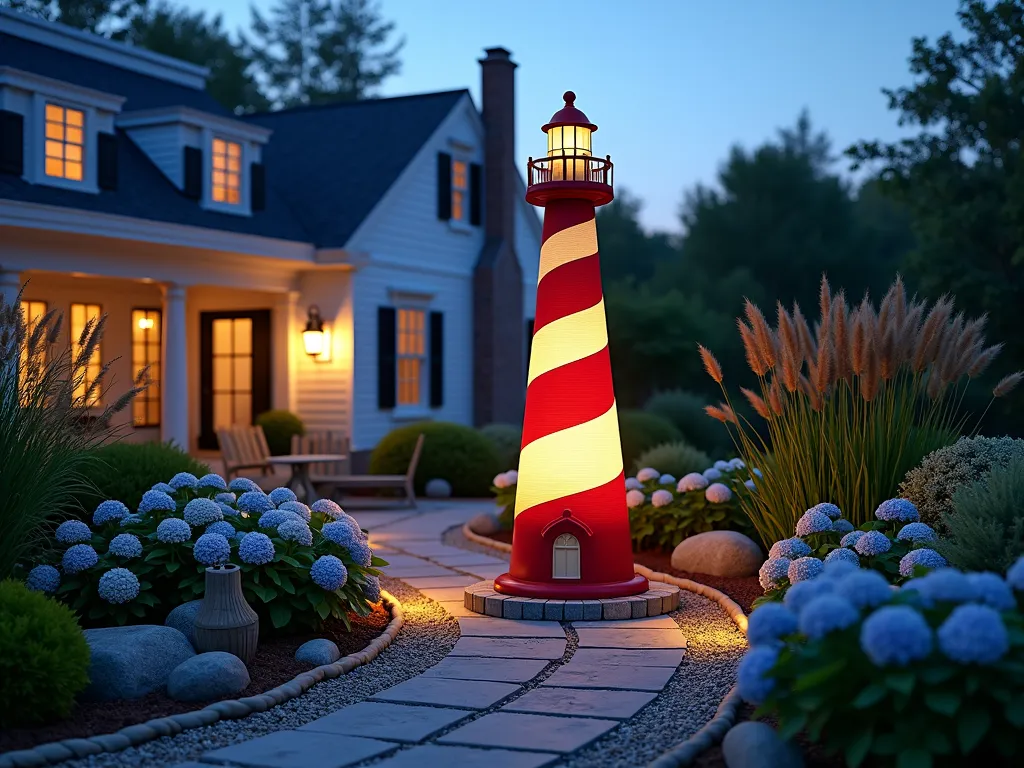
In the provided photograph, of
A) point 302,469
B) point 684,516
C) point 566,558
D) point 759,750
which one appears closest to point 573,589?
point 566,558

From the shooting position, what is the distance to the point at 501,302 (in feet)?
61.8

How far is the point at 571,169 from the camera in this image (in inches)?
271

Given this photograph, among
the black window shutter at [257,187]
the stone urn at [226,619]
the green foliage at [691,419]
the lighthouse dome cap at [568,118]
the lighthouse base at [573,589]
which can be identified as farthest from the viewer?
the green foliage at [691,419]

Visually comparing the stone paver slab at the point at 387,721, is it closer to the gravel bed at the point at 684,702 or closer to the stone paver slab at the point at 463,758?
the stone paver slab at the point at 463,758

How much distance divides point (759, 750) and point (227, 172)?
44.2 ft

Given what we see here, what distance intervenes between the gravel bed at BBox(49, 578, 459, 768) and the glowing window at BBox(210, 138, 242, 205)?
32.4 ft

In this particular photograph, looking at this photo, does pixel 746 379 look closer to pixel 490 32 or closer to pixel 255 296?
pixel 490 32

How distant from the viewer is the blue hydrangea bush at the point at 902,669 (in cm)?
311

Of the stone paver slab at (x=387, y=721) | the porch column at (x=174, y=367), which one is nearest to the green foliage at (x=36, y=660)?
the stone paver slab at (x=387, y=721)

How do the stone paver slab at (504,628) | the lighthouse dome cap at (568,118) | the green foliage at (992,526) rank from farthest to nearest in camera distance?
the lighthouse dome cap at (568,118) < the stone paver slab at (504,628) < the green foliage at (992,526)

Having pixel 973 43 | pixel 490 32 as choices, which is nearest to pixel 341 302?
pixel 490 32

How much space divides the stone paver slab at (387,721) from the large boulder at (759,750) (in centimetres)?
119

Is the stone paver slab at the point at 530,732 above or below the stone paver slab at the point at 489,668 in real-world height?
above

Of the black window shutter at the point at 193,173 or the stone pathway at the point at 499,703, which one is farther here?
the black window shutter at the point at 193,173
